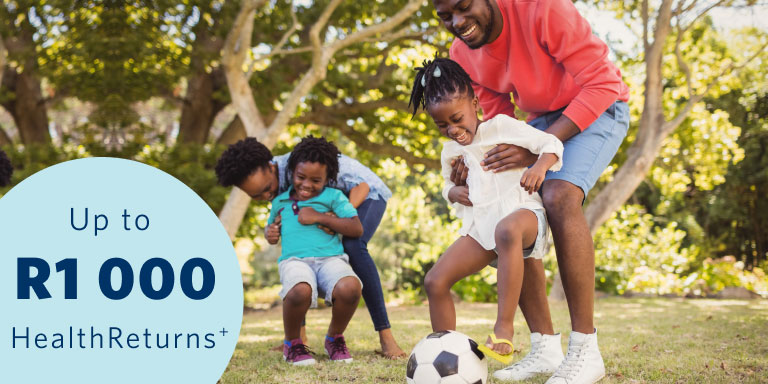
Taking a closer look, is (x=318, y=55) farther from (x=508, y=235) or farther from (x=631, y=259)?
(x=631, y=259)

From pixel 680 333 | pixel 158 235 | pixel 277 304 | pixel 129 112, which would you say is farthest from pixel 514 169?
pixel 277 304

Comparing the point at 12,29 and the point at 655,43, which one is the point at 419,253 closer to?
the point at 655,43

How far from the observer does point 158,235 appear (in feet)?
8.68

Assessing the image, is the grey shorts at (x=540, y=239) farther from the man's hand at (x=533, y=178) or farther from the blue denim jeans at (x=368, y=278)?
the blue denim jeans at (x=368, y=278)

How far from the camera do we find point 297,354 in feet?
12.0

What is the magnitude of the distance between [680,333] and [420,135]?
248 inches

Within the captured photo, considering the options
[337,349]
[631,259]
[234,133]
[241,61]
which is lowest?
[631,259]

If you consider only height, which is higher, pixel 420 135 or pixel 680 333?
pixel 420 135

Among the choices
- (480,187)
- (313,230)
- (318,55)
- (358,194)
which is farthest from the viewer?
(318,55)

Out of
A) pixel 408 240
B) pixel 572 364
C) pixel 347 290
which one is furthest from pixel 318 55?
pixel 572 364

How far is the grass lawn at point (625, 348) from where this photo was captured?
10.3 feet

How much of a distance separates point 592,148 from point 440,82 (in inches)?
29.6

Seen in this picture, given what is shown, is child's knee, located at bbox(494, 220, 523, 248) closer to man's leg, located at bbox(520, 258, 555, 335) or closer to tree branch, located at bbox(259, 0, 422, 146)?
→ man's leg, located at bbox(520, 258, 555, 335)

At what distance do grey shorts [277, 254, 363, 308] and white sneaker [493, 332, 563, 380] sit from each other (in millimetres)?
1129
